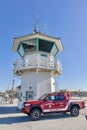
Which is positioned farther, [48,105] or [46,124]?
[48,105]

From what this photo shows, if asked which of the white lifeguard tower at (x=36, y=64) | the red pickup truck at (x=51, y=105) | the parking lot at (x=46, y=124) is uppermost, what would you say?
the white lifeguard tower at (x=36, y=64)

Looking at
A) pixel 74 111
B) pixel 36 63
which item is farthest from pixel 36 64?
pixel 74 111

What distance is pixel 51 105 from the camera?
13875 mm

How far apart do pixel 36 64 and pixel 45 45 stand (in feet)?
9.47

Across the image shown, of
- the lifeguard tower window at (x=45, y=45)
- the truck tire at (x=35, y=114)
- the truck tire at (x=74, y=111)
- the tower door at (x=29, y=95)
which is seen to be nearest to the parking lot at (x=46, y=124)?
the truck tire at (x=35, y=114)

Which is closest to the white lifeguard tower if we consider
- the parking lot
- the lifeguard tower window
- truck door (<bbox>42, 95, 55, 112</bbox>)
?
the lifeguard tower window

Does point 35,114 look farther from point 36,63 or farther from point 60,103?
point 36,63

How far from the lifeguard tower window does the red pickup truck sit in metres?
7.78

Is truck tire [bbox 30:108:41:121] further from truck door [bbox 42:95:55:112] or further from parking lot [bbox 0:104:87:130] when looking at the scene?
truck door [bbox 42:95:55:112]

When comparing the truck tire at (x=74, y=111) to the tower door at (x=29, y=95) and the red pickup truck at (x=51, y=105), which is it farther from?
the tower door at (x=29, y=95)

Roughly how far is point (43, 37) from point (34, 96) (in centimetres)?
689

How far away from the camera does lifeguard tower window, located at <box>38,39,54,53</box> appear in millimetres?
20734

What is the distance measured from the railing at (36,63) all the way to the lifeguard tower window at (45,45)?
3.43 feet

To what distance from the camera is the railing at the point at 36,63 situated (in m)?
19.8
